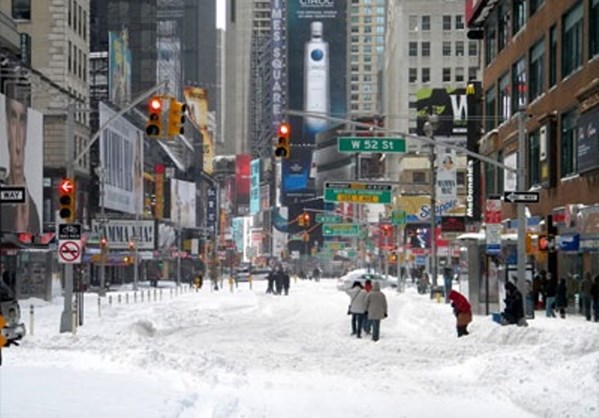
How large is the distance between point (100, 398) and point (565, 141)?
3091cm

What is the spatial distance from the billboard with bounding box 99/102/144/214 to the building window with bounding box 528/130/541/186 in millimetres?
39480

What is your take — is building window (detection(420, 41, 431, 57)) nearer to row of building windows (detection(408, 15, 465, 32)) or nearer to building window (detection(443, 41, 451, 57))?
row of building windows (detection(408, 15, 465, 32))

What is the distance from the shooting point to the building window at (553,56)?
4381 cm

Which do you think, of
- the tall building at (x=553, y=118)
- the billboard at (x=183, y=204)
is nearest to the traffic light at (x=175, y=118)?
the tall building at (x=553, y=118)

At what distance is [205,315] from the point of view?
1761 inches

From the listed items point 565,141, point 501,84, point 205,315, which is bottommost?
point 205,315

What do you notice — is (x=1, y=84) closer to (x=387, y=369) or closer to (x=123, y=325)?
(x=123, y=325)

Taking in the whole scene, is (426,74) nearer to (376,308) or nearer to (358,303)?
(358,303)

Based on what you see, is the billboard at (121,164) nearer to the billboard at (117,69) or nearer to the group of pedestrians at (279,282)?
the billboard at (117,69)

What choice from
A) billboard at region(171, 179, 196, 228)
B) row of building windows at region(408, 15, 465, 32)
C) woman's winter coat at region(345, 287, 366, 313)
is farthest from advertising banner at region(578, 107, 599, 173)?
row of building windows at region(408, 15, 465, 32)

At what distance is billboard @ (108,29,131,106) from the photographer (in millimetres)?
97938

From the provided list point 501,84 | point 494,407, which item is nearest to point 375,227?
point 501,84

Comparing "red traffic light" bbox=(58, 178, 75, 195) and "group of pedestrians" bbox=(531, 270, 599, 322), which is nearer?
"red traffic light" bbox=(58, 178, 75, 195)

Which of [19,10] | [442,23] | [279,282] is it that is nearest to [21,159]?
[279,282]
